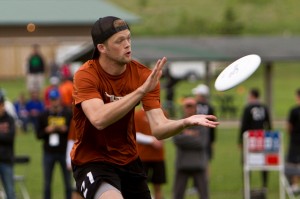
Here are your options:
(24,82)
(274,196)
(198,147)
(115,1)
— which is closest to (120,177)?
(198,147)

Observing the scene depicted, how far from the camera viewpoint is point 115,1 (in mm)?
69250

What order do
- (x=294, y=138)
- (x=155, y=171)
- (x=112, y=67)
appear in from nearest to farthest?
1. (x=112, y=67)
2. (x=155, y=171)
3. (x=294, y=138)

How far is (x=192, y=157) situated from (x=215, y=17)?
50.6 metres

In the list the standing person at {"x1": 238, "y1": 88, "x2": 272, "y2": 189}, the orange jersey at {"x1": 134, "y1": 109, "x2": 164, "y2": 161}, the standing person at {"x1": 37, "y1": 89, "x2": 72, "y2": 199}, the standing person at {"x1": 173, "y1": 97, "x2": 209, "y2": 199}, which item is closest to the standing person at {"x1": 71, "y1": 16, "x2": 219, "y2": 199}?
the orange jersey at {"x1": 134, "y1": 109, "x2": 164, "y2": 161}

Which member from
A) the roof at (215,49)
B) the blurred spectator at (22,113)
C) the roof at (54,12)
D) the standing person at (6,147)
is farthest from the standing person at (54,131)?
the roof at (54,12)

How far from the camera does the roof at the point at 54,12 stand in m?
45.1

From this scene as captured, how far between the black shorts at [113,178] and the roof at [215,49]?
48.7ft

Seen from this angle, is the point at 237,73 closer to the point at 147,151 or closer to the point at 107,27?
the point at 107,27

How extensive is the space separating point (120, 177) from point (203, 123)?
1057 millimetres

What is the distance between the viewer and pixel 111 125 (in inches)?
306

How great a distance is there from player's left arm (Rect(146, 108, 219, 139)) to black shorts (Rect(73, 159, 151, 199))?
0.37 m

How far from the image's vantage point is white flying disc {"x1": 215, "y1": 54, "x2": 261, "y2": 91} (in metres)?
7.61

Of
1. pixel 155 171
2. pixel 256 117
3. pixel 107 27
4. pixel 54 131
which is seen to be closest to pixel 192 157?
pixel 155 171

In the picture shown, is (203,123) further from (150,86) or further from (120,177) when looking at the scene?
(120,177)
